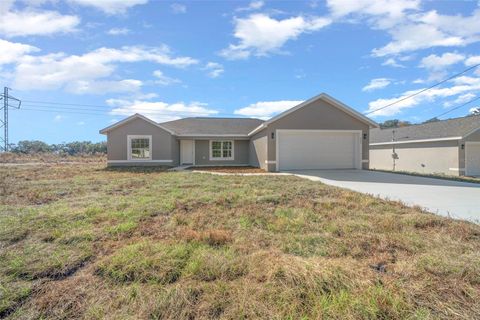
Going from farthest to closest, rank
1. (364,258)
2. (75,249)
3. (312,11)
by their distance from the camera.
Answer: (312,11), (75,249), (364,258)

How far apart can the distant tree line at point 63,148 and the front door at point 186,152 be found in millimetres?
33173

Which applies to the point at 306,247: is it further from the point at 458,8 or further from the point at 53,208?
the point at 458,8

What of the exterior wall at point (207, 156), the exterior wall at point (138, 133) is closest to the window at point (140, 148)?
the exterior wall at point (138, 133)

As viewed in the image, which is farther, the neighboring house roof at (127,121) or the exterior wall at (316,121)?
the neighboring house roof at (127,121)

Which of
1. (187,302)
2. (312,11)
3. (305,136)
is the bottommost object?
(187,302)

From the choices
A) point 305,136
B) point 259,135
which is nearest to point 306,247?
point 305,136

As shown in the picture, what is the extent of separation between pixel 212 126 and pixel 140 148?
6242 mm

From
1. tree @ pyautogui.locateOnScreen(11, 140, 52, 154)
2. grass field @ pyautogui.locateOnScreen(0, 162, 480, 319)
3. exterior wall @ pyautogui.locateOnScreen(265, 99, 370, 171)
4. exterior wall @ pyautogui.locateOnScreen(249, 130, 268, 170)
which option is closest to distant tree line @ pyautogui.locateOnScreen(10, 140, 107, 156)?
tree @ pyautogui.locateOnScreen(11, 140, 52, 154)

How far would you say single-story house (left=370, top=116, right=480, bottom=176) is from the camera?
61.1 ft

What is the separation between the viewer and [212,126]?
2330 cm

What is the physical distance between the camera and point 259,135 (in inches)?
736

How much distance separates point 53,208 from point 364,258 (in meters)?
6.65

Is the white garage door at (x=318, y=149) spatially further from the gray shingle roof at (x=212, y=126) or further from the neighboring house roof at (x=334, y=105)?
the gray shingle roof at (x=212, y=126)

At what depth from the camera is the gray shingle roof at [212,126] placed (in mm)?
21672
